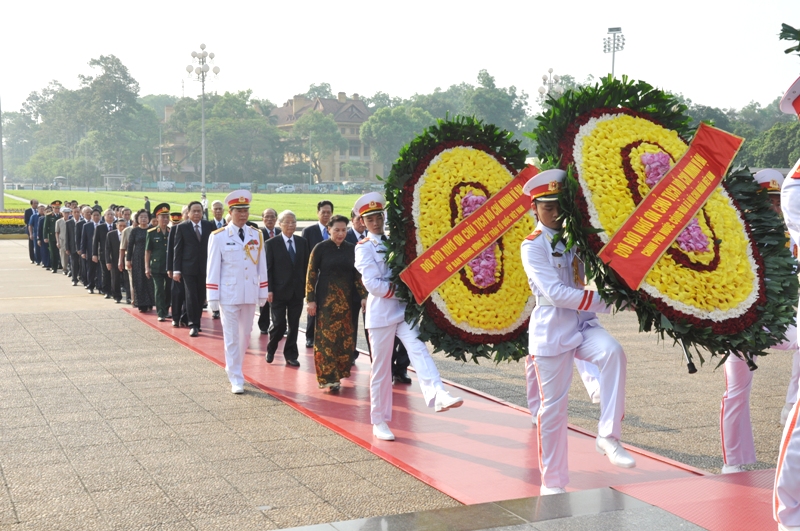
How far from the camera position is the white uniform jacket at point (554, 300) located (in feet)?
17.1

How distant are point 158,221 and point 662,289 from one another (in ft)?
34.2

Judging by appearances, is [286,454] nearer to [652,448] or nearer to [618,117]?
[652,448]

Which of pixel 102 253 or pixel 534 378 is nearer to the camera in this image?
pixel 534 378

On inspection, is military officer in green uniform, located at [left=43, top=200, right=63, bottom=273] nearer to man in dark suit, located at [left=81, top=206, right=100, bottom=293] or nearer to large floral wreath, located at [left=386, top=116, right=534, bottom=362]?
man in dark suit, located at [left=81, top=206, right=100, bottom=293]

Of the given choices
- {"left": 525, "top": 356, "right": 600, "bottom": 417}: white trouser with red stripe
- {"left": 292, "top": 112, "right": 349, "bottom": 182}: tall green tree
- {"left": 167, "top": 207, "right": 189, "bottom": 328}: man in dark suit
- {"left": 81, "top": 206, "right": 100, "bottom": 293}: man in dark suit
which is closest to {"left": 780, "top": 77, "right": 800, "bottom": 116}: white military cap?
{"left": 525, "top": 356, "right": 600, "bottom": 417}: white trouser with red stripe

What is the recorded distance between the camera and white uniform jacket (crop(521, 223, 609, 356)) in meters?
5.21

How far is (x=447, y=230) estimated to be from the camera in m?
6.38

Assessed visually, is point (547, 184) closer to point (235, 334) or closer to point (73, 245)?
point (235, 334)

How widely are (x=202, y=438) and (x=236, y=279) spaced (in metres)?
2.36

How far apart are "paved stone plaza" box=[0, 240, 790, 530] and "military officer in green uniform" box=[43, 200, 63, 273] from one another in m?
11.8

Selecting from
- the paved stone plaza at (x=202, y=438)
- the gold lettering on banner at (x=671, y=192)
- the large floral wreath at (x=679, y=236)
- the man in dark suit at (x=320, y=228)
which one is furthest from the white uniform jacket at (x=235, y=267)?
Answer: the gold lettering on banner at (x=671, y=192)

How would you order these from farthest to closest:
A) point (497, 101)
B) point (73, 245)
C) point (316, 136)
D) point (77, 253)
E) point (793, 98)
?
1. point (316, 136)
2. point (497, 101)
3. point (73, 245)
4. point (77, 253)
5. point (793, 98)

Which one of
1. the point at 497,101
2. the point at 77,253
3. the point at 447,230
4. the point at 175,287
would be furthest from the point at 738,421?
the point at 497,101

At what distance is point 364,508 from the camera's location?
16.9ft
